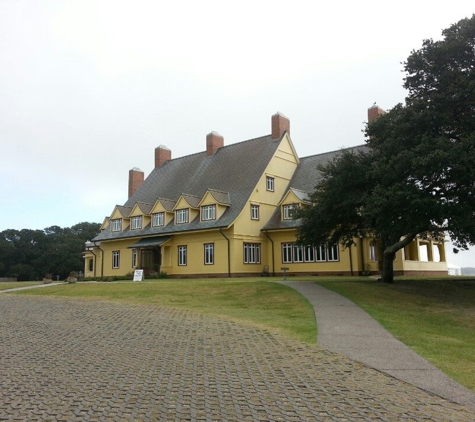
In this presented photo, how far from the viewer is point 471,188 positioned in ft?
62.1

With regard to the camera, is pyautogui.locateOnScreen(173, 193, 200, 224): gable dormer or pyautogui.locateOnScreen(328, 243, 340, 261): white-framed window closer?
pyautogui.locateOnScreen(328, 243, 340, 261): white-framed window

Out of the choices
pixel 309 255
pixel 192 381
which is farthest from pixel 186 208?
pixel 192 381

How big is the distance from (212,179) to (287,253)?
9.29 m

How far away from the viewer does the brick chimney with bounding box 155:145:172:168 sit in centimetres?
4769

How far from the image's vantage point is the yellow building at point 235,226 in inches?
1302

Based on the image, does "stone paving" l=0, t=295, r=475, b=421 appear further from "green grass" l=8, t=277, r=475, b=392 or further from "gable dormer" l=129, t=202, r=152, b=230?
"gable dormer" l=129, t=202, r=152, b=230

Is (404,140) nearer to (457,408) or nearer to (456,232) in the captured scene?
(456,232)

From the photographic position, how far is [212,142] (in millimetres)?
42000

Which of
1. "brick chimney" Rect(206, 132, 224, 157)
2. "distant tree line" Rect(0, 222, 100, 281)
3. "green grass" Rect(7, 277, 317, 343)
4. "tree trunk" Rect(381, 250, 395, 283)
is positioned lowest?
"green grass" Rect(7, 277, 317, 343)

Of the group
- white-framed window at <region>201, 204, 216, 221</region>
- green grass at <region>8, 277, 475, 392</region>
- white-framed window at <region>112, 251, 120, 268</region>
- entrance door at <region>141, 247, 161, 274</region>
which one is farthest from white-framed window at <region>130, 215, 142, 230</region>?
green grass at <region>8, 277, 475, 392</region>

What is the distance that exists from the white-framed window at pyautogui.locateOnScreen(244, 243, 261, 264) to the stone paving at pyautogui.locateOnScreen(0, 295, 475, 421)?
22.5 meters

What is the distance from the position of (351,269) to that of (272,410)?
27.0 m

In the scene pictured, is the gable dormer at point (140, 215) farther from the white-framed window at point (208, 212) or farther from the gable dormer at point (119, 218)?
the white-framed window at point (208, 212)

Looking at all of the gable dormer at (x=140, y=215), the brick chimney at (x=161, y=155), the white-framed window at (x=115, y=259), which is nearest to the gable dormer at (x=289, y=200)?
the gable dormer at (x=140, y=215)
